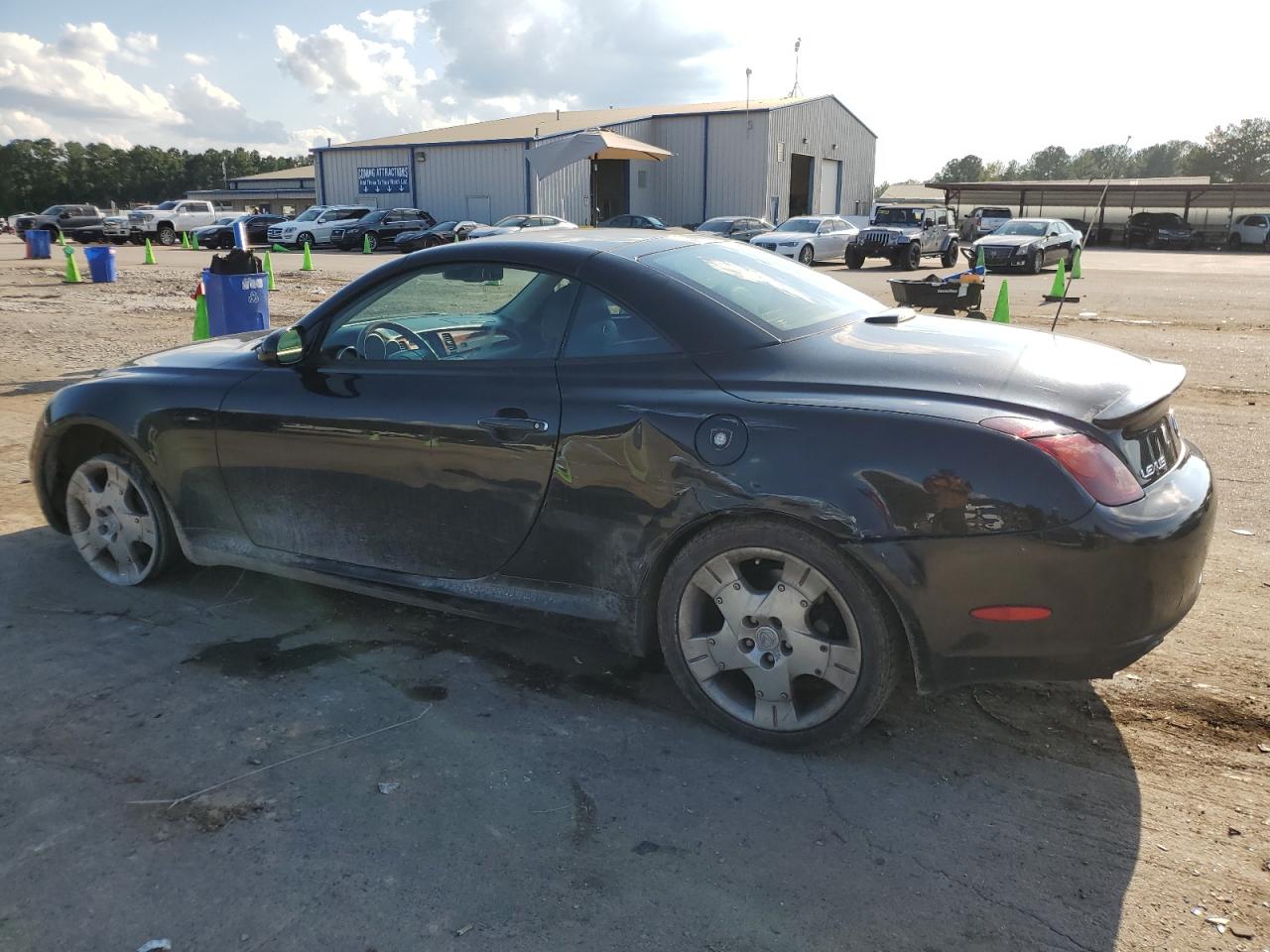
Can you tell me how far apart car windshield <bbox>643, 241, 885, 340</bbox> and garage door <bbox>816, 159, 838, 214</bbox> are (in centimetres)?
4752

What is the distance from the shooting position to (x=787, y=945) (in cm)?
224

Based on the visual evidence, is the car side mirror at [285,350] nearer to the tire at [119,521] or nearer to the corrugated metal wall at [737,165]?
the tire at [119,521]

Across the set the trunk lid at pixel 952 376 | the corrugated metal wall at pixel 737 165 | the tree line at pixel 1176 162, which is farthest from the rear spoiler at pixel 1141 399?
the tree line at pixel 1176 162

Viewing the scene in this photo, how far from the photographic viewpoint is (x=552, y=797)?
282 cm

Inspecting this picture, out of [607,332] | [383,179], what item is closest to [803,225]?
[383,179]

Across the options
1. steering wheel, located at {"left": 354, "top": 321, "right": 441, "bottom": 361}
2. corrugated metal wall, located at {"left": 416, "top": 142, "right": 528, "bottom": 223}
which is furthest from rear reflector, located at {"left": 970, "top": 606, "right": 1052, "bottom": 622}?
corrugated metal wall, located at {"left": 416, "top": 142, "right": 528, "bottom": 223}

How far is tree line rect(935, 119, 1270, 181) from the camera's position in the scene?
343 ft

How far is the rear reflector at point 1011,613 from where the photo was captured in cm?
264

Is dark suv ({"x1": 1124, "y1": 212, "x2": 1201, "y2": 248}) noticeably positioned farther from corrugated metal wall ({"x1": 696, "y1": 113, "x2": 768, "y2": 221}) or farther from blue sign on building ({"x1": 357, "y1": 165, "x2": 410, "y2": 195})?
blue sign on building ({"x1": 357, "y1": 165, "x2": 410, "y2": 195})

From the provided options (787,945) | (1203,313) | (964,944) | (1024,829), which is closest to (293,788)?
(787,945)

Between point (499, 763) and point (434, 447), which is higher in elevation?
point (434, 447)

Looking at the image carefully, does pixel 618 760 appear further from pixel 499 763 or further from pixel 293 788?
pixel 293 788

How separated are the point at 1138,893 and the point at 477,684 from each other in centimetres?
218

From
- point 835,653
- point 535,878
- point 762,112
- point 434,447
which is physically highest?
point 762,112
